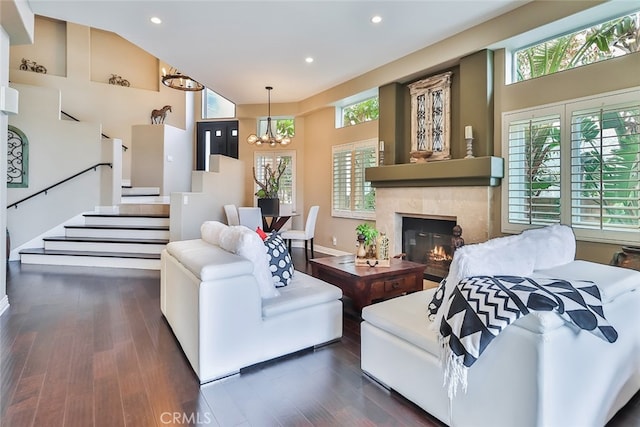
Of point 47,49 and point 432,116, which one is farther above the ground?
point 47,49

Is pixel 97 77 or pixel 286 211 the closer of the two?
pixel 286 211

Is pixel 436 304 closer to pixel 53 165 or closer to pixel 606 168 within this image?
pixel 606 168

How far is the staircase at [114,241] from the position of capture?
5.43 meters

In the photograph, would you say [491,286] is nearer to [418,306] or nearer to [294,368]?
[418,306]

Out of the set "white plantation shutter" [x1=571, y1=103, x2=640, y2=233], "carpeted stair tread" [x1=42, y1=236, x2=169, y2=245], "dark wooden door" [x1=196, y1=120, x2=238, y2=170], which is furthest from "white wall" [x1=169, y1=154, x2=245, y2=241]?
"white plantation shutter" [x1=571, y1=103, x2=640, y2=233]

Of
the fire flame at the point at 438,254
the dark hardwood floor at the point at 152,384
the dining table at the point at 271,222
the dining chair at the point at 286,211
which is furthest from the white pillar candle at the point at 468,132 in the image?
the dining chair at the point at 286,211

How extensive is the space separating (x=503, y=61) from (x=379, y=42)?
154 centimetres

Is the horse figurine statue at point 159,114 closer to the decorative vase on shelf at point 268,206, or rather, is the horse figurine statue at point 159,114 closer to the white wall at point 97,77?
the white wall at point 97,77

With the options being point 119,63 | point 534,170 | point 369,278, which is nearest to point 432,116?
point 534,170

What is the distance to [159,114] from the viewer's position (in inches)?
316

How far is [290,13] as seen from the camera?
3.71m

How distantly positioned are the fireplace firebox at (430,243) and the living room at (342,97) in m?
0.63

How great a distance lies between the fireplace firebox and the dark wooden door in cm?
566

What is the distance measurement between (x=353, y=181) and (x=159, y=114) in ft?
16.9
